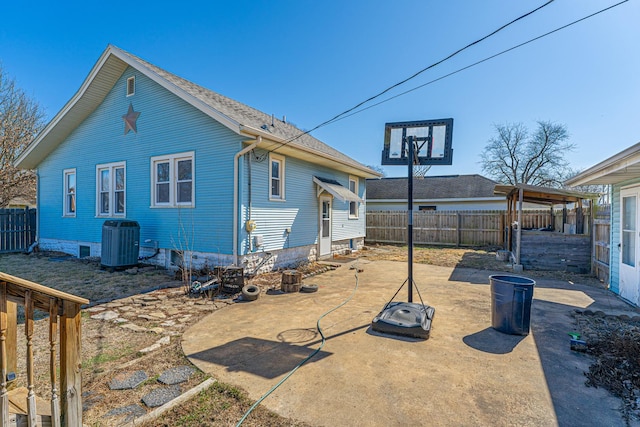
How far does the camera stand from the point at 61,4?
9.44 m

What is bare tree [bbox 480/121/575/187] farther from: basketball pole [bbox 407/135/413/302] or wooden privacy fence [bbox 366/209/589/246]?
basketball pole [bbox 407/135/413/302]

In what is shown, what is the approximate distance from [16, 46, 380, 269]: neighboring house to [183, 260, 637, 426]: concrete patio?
304cm

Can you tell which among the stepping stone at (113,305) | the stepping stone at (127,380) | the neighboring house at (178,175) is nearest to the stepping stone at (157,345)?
the stepping stone at (127,380)

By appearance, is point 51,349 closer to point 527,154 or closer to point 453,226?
point 453,226

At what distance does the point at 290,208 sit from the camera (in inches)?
378

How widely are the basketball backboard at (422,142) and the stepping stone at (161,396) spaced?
15.5 ft

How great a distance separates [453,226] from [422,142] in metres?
12.4

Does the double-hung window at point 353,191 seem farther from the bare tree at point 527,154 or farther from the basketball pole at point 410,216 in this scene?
the bare tree at point 527,154

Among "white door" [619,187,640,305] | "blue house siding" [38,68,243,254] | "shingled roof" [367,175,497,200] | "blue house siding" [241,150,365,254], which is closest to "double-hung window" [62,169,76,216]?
"blue house siding" [38,68,243,254]

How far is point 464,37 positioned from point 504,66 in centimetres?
189

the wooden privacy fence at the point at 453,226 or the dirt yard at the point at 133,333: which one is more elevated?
the wooden privacy fence at the point at 453,226

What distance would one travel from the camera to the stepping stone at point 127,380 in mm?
3028

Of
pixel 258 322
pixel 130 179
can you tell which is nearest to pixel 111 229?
pixel 130 179

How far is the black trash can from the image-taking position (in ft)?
14.5
